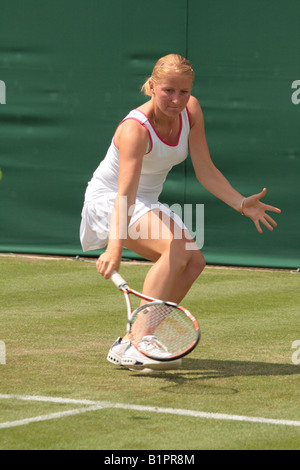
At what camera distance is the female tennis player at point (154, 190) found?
4.42 meters

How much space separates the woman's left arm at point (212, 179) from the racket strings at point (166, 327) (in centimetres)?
70

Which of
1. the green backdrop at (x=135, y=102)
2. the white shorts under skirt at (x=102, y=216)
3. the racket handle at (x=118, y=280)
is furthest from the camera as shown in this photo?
the green backdrop at (x=135, y=102)

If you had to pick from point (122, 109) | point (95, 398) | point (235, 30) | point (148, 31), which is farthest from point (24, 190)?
point (95, 398)

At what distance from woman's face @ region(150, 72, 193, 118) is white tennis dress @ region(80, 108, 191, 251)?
0.11 m

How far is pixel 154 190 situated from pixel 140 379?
1.00m

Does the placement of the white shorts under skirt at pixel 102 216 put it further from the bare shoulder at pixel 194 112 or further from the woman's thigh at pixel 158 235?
the bare shoulder at pixel 194 112

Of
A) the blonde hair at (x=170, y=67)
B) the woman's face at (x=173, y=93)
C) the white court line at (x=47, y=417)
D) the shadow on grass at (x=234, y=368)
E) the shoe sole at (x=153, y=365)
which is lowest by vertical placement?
the shadow on grass at (x=234, y=368)

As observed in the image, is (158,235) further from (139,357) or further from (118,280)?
(139,357)

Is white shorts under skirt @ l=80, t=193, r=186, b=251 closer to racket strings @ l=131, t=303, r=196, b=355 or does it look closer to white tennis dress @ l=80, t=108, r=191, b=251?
white tennis dress @ l=80, t=108, r=191, b=251

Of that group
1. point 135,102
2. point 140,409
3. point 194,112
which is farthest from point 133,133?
point 135,102

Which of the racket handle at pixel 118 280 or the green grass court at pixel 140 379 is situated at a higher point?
the racket handle at pixel 118 280

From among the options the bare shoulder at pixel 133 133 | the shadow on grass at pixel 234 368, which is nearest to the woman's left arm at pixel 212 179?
the bare shoulder at pixel 133 133

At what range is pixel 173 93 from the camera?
446cm

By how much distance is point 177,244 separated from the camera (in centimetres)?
457
